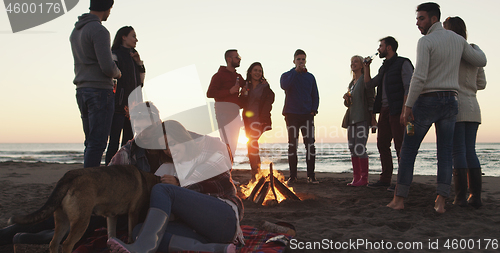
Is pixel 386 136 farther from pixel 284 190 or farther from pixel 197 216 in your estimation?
pixel 197 216

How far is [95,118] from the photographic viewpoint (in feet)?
11.0

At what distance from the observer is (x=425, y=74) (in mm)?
3607

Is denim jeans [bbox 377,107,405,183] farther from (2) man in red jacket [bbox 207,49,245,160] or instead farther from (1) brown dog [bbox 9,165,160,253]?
(1) brown dog [bbox 9,165,160,253]

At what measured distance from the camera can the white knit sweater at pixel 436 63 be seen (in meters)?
3.62

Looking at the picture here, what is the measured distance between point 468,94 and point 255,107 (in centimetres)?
352

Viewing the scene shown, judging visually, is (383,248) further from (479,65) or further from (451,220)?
(479,65)

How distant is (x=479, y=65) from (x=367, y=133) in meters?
2.49

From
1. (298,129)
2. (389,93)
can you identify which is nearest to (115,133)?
(298,129)

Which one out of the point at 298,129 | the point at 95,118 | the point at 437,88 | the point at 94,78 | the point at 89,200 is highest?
the point at 94,78

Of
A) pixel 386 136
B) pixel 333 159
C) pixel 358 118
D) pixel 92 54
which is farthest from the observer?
pixel 333 159

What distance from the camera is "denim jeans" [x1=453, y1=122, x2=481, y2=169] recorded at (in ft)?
12.8

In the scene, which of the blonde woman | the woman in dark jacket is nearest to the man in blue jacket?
the woman in dark jacket

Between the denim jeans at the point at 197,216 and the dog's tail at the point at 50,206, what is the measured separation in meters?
0.53

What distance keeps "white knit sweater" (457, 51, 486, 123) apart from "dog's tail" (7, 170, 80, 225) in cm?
407
